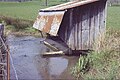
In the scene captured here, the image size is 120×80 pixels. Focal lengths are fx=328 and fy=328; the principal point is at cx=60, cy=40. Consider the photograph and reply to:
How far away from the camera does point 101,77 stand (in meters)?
10.1

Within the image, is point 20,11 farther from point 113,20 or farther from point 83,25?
point 83,25

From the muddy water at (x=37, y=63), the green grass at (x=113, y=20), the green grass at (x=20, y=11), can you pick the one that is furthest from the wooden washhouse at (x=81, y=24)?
the green grass at (x=20, y=11)

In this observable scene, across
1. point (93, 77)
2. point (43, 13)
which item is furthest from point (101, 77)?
point (43, 13)

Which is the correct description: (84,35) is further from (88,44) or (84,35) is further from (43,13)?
(43,13)

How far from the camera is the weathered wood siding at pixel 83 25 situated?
51.2 ft

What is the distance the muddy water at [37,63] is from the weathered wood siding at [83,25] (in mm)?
854

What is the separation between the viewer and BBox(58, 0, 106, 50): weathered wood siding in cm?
1562

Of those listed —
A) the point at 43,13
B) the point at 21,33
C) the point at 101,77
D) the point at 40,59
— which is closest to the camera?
the point at 101,77

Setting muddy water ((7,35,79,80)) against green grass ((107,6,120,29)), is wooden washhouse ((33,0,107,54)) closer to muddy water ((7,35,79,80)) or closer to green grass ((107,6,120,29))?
muddy water ((7,35,79,80))

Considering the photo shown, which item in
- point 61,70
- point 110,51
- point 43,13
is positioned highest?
point 43,13

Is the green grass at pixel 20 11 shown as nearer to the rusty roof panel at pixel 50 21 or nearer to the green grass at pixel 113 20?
the green grass at pixel 113 20

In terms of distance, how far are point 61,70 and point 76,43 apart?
276cm

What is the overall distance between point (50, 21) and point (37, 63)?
301cm

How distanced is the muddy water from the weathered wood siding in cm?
85
